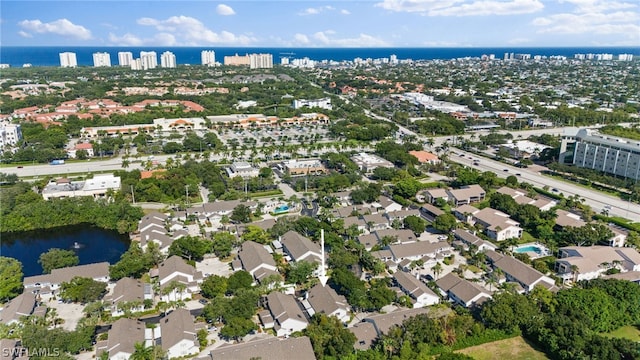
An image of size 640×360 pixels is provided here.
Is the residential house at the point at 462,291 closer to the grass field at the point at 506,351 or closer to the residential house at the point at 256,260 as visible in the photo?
the grass field at the point at 506,351

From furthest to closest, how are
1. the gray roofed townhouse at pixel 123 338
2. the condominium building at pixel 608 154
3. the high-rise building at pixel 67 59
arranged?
the high-rise building at pixel 67 59 → the condominium building at pixel 608 154 → the gray roofed townhouse at pixel 123 338

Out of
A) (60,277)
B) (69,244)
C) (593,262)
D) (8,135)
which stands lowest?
(69,244)

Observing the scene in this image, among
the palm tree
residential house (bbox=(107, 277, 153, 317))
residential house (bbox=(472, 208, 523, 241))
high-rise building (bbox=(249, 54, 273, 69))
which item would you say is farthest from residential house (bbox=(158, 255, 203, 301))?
high-rise building (bbox=(249, 54, 273, 69))

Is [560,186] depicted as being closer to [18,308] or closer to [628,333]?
[628,333]

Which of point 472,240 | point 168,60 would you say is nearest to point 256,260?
point 472,240

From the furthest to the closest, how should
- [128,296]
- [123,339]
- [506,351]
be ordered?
[128,296] < [506,351] < [123,339]

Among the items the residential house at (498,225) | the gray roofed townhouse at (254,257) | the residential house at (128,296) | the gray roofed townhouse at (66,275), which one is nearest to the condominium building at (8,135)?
the gray roofed townhouse at (66,275)

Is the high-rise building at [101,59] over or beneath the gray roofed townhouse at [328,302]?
over
